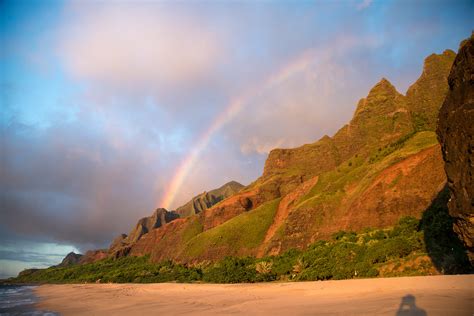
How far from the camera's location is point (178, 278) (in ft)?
181

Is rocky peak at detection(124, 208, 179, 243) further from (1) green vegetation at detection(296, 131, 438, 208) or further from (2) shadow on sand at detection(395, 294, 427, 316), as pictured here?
(2) shadow on sand at detection(395, 294, 427, 316)

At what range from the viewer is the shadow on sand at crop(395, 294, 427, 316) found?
26.4ft

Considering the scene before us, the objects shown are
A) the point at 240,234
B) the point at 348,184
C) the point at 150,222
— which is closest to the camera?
the point at 348,184

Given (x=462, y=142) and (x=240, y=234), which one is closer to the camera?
(x=462, y=142)

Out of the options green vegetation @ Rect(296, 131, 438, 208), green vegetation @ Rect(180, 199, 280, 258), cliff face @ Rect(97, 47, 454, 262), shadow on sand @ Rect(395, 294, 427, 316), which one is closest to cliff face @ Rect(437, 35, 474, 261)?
shadow on sand @ Rect(395, 294, 427, 316)

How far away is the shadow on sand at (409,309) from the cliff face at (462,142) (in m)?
2.27

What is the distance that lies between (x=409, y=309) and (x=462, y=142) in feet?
16.7

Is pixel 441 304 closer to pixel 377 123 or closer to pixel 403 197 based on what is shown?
pixel 403 197

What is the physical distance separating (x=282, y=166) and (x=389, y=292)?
99.5 metres

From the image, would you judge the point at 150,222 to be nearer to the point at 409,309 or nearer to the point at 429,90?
the point at 429,90

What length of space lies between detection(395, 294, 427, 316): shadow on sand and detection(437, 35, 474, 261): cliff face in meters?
2.27

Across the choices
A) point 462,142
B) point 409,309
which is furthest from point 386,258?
point 462,142

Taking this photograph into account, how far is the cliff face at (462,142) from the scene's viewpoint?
910 centimetres

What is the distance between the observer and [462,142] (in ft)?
31.0
